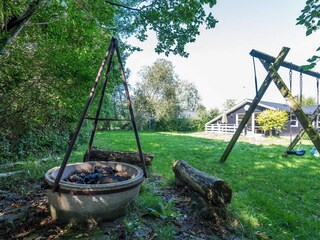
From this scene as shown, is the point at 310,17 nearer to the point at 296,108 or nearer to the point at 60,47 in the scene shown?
the point at 296,108

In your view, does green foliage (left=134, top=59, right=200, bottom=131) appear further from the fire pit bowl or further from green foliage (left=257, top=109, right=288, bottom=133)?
the fire pit bowl

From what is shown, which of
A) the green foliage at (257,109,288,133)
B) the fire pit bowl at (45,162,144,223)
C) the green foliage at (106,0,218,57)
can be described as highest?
the green foliage at (106,0,218,57)

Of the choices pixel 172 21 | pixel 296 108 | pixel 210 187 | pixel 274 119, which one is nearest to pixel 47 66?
pixel 172 21

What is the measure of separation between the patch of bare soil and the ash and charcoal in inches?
19.7

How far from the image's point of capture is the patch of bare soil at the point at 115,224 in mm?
2109

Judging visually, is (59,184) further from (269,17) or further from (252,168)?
(269,17)

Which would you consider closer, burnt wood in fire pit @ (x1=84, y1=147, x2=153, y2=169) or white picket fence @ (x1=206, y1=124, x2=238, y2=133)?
burnt wood in fire pit @ (x1=84, y1=147, x2=153, y2=169)

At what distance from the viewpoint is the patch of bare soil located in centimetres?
211

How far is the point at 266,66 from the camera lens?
196 inches

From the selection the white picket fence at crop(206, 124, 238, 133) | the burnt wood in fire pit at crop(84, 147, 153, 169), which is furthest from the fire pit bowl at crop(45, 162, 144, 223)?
the white picket fence at crop(206, 124, 238, 133)

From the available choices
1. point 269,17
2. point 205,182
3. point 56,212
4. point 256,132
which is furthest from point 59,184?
point 256,132

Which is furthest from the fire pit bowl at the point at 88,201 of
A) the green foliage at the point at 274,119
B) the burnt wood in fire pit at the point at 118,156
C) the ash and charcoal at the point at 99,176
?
the green foliage at the point at 274,119

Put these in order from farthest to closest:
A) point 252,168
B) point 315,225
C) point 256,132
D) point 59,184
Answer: point 256,132 < point 252,168 < point 315,225 < point 59,184

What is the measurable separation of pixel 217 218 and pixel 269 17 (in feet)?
15.0
